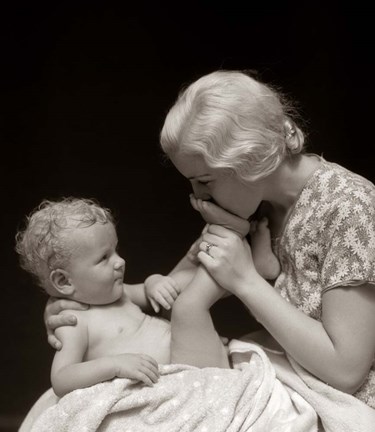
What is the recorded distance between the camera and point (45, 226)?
158cm

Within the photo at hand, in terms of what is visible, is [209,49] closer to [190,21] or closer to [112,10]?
[190,21]

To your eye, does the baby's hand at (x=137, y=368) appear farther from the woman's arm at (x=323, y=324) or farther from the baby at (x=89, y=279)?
the woman's arm at (x=323, y=324)

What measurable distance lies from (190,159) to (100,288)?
32 centimetres

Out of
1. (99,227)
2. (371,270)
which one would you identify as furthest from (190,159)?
(371,270)

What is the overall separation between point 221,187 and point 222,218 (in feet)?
0.23

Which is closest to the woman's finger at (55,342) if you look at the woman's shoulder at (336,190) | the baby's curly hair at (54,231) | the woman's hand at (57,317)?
the woman's hand at (57,317)

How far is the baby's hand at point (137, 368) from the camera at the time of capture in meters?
1.46

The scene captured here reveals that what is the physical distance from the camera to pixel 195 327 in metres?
1.56

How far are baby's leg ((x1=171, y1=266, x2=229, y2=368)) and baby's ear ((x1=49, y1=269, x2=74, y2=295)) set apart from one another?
0.72 feet

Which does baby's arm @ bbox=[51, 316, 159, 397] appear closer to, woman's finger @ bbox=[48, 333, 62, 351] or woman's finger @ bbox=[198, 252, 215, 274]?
woman's finger @ bbox=[48, 333, 62, 351]

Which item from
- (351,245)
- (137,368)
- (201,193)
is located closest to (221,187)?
(201,193)

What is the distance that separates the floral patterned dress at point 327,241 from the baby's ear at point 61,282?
44cm

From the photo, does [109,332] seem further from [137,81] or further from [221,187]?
[137,81]

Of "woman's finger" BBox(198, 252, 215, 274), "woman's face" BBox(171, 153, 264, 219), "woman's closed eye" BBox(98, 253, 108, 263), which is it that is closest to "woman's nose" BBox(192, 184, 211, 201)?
"woman's face" BBox(171, 153, 264, 219)
